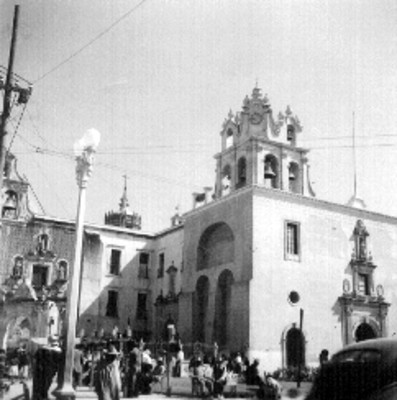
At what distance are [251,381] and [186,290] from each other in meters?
14.0

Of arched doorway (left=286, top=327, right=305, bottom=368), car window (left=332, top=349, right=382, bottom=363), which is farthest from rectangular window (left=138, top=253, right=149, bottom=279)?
car window (left=332, top=349, right=382, bottom=363)

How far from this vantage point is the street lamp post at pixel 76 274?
10367 mm

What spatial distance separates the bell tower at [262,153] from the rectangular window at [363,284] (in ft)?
18.6

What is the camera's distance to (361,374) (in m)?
4.33

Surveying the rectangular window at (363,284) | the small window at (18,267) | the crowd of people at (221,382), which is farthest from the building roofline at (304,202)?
the small window at (18,267)

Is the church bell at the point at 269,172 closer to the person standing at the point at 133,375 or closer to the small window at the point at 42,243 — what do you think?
the small window at the point at 42,243

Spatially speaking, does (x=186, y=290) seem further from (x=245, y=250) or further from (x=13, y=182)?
(x=13, y=182)

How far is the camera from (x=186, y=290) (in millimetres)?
32281

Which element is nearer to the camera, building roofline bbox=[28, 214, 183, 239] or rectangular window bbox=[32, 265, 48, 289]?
rectangular window bbox=[32, 265, 48, 289]

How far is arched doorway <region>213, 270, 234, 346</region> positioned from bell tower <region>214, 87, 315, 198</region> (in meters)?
4.90

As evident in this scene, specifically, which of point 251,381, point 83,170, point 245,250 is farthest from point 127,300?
point 83,170

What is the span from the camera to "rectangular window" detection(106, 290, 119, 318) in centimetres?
3803

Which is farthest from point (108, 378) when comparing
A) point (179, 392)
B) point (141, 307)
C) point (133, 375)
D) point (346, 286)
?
point (141, 307)

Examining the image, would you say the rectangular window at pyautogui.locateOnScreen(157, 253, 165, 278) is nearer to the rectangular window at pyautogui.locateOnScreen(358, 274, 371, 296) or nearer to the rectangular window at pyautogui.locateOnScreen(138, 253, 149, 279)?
the rectangular window at pyautogui.locateOnScreen(138, 253, 149, 279)
